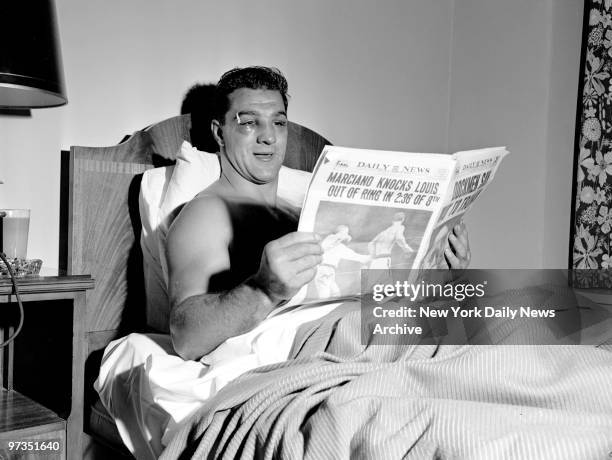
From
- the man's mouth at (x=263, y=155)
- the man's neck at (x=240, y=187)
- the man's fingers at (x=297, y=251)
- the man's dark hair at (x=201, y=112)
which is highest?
the man's dark hair at (x=201, y=112)

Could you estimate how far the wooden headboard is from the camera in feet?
5.14

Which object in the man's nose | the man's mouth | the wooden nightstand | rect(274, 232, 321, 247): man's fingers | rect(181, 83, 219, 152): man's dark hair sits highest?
rect(181, 83, 219, 152): man's dark hair

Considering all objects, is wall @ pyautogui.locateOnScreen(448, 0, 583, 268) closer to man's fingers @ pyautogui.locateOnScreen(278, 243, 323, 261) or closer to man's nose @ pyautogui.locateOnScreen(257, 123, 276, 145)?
man's nose @ pyautogui.locateOnScreen(257, 123, 276, 145)

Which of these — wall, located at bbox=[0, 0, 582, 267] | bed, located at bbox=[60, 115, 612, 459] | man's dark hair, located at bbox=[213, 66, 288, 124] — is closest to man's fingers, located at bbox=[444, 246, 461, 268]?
bed, located at bbox=[60, 115, 612, 459]

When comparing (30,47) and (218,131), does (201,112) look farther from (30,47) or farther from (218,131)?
(30,47)

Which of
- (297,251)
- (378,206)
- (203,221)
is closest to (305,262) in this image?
(297,251)

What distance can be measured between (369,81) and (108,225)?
4.05 ft

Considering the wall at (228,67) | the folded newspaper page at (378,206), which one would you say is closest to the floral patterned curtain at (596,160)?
the wall at (228,67)

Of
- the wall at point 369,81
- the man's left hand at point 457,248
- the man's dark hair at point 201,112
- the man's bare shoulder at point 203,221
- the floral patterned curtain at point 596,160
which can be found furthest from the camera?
the floral patterned curtain at point 596,160

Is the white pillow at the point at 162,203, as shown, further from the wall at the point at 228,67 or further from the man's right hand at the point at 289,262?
the man's right hand at the point at 289,262

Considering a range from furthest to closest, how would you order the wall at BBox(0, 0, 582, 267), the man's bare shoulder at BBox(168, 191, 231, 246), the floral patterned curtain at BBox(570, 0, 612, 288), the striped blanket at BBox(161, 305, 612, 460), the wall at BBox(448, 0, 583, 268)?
the wall at BBox(448, 0, 583, 268)
the floral patterned curtain at BBox(570, 0, 612, 288)
the wall at BBox(0, 0, 582, 267)
the man's bare shoulder at BBox(168, 191, 231, 246)
the striped blanket at BBox(161, 305, 612, 460)

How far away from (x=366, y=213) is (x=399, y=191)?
0.24 feet

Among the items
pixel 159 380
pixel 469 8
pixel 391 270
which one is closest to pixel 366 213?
pixel 391 270

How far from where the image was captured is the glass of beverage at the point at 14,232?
138cm
